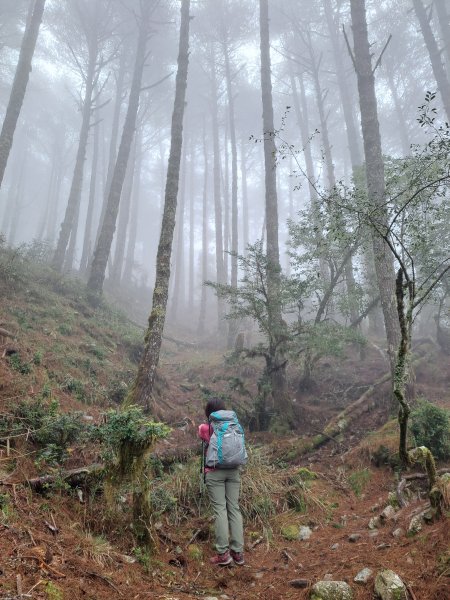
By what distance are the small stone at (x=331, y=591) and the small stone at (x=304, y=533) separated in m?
1.61

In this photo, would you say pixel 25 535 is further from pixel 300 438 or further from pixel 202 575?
pixel 300 438

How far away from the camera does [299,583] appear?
137 inches

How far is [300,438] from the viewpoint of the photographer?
25.6 ft

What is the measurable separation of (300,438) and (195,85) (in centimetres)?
2879

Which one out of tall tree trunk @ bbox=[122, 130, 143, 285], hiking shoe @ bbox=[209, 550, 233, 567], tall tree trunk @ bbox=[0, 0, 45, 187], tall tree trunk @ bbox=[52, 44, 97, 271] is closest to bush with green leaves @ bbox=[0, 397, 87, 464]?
hiking shoe @ bbox=[209, 550, 233, 567]

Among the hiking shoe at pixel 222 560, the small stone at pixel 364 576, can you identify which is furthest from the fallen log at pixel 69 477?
the small stone at pixel 364 576

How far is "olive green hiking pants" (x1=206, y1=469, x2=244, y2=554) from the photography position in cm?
416

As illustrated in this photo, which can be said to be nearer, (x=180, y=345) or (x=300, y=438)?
(x=300, y=438)

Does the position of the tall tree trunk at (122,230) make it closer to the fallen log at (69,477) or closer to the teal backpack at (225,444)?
the fallen log at (69,477)

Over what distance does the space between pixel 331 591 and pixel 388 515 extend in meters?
1.76

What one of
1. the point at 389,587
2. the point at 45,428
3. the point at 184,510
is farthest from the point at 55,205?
the point at 389,587

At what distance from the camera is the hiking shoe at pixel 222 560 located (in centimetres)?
404

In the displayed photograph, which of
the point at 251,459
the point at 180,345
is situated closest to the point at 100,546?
the point at 251,459

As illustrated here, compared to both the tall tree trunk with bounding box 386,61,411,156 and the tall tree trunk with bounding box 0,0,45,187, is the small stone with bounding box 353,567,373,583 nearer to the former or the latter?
the tall tree trunk with bounding box 0,0,45,187
